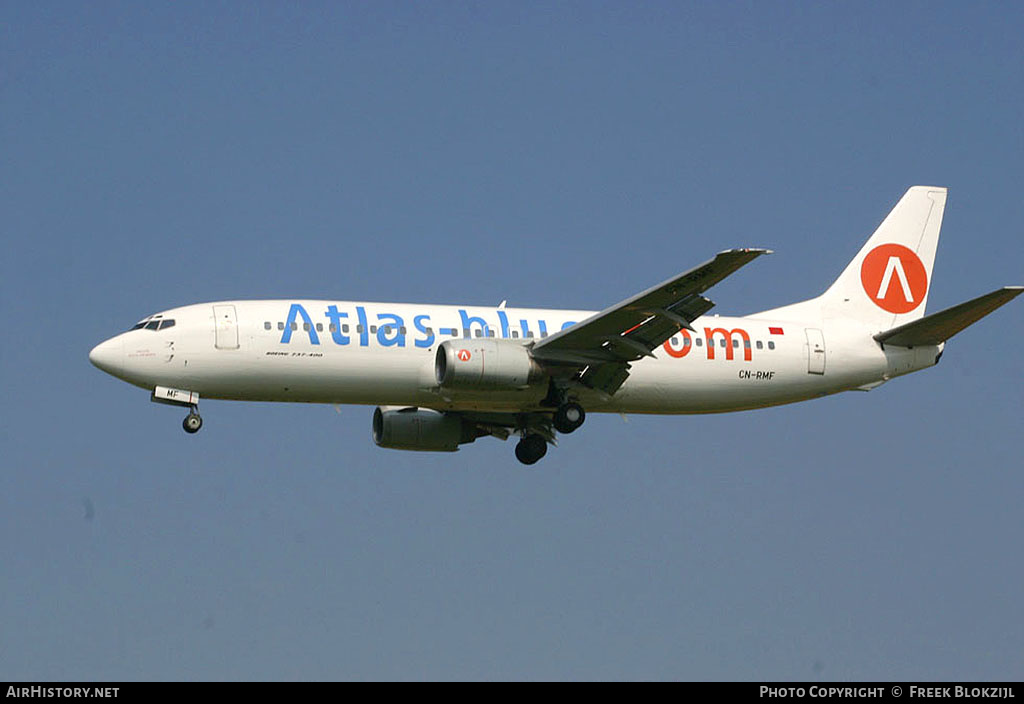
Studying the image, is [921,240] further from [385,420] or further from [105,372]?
[105,372]

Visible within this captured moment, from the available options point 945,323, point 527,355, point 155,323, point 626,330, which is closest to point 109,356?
point 155,323

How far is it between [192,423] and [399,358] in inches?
215

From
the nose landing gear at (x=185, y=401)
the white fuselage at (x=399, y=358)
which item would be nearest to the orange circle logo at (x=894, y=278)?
the white fuselage at (x=399, y=358)

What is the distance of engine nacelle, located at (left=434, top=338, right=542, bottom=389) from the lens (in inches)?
1581

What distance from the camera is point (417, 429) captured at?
151 feet

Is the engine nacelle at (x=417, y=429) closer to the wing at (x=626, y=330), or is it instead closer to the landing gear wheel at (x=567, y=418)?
the landing gear wheel at (x=567, y=418)

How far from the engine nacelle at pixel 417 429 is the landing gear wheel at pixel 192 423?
21.8ft

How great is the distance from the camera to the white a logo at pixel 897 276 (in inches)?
1867

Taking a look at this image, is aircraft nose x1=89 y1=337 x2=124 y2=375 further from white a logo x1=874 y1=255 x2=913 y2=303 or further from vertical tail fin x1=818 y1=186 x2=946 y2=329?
white a logo x1=874 y1=255 x2=913 y2=303

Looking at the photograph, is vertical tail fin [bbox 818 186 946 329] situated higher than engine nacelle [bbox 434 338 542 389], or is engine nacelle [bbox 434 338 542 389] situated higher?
vertical tail fin [bbox 818 186 946 329]

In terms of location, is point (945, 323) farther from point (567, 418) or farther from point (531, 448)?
point (531, 448)

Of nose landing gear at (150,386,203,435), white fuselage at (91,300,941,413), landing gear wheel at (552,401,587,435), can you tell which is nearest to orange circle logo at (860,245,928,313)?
white fuselage at (91,300,941,413)
